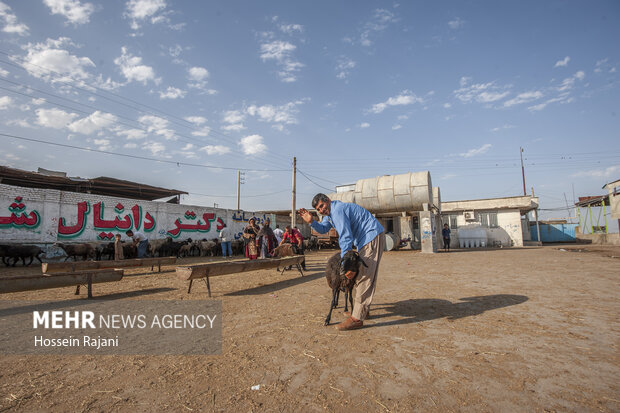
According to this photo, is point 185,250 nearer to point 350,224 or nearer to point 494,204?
point 350,224

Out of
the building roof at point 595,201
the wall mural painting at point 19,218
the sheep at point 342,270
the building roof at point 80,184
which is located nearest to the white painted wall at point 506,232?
the building roof at point 595,201

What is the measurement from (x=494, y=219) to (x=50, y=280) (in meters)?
31.8

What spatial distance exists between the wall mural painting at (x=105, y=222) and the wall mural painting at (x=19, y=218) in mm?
865

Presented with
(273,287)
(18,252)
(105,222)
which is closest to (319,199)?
(273,287)

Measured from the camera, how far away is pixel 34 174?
15727 millimetres

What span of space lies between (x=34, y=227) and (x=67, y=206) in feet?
4.72

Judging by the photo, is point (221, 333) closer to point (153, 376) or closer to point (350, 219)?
point (153, 376)

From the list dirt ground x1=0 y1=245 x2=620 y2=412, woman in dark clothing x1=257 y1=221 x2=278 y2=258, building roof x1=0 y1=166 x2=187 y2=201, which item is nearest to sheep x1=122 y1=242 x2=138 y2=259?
building roof x1=0 y1=166 x2=187 y2=201

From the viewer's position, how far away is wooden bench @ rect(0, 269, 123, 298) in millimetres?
4438

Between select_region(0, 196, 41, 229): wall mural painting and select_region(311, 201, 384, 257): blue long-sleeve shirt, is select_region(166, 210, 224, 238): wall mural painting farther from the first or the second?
select_region(311, 201, 384, 257): blue long-sleeve shirt

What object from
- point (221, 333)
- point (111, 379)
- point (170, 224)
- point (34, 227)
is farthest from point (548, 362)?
point (170, 224)

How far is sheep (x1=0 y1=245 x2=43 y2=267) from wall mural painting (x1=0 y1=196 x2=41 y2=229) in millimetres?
1072

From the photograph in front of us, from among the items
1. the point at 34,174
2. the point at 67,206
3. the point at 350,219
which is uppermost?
the point at 34,174

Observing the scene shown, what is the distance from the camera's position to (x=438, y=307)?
4.68 meters
